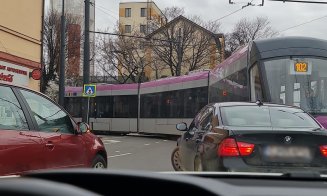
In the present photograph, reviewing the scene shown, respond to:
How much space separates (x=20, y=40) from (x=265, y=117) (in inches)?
653

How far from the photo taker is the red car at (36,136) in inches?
207

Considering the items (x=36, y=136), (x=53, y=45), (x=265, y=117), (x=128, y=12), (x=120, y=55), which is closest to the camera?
(x=36, y=136)

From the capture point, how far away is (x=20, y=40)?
21625 mm

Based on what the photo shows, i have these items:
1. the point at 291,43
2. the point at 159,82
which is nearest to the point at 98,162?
the point at 291,43

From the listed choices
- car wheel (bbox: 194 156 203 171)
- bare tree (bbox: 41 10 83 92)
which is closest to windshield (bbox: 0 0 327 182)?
car wheel (bbox: 194 156 203 171)

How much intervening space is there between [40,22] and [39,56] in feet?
4.96

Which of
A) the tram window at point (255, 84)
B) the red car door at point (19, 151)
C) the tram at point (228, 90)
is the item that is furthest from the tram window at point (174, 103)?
the red car door at point (19, 151)

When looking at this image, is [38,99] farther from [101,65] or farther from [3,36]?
[101,65]

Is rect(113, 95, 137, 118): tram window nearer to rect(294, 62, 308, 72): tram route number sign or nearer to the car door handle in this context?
rect(294, 62, 308, 72): tram route number sign

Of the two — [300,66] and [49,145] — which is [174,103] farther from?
[49,145]

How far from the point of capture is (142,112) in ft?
98.6

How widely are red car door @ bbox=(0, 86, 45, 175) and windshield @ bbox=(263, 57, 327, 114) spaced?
7985 millimetres

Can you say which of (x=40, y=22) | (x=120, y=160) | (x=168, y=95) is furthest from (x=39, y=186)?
(x=168, y=95)

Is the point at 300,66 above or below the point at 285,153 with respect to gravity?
above
